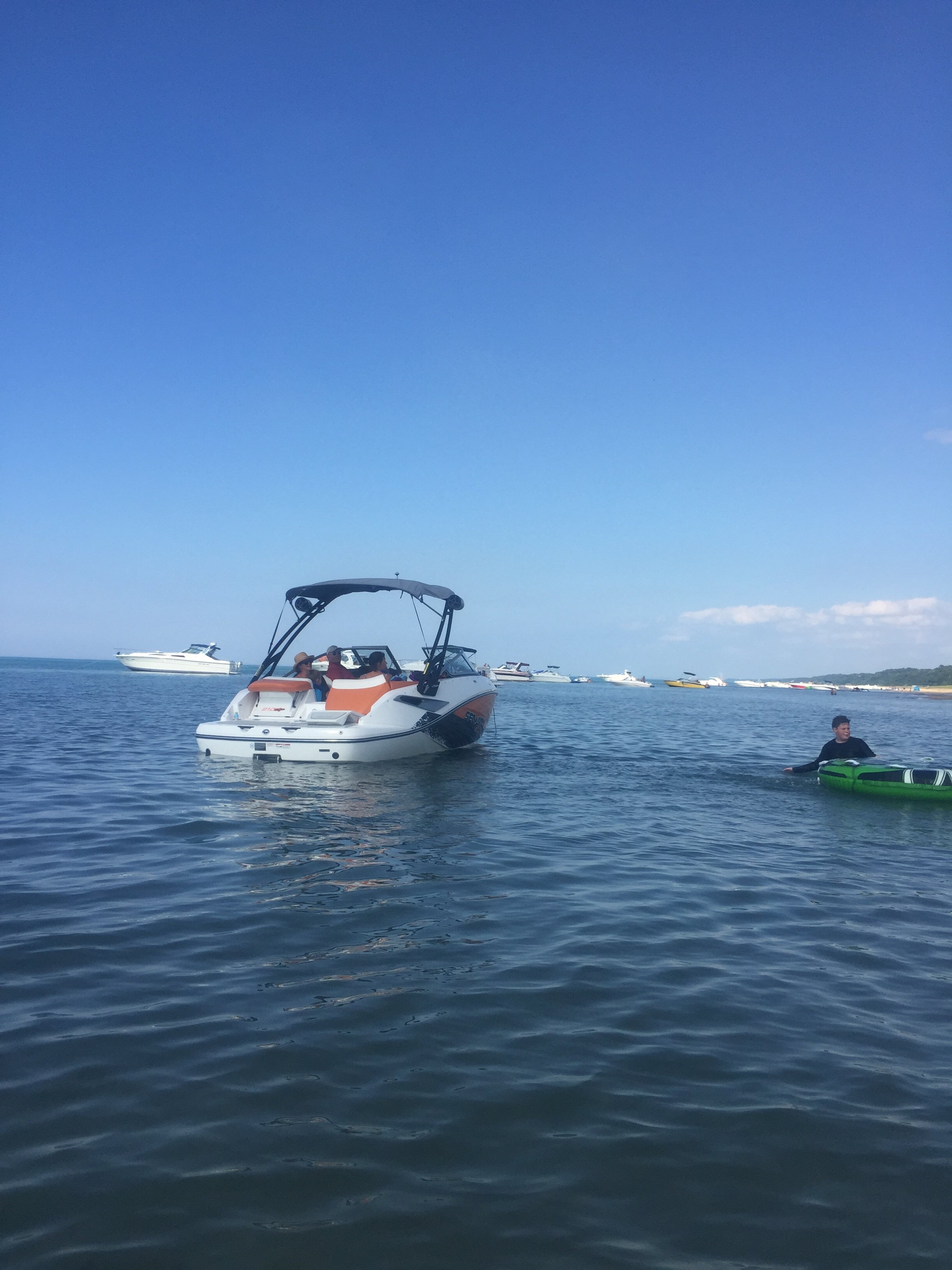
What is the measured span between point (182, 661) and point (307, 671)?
3101 inches

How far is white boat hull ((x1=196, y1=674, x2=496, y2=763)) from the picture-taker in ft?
50.4

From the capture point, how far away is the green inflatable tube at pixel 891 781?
1390 cm

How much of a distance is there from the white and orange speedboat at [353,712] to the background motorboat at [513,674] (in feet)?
257

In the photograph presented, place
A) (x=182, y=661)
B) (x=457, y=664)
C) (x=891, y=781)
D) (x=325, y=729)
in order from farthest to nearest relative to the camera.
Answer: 1. (x=182, y=661)
2. (x=457, y=664)
3. (x=325, y=729)
4. (x=891, y=781)

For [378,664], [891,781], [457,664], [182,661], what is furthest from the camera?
[182,661]

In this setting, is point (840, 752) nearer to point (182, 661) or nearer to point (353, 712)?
point (353, 712)

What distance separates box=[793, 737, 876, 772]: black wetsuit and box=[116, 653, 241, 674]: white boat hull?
83636 millimetres

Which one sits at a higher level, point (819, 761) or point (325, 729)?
point (325, 729)

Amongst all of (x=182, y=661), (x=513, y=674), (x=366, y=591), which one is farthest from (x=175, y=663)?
(x=366, y=591)

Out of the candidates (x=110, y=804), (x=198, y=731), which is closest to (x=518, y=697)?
(x=198, y=731)

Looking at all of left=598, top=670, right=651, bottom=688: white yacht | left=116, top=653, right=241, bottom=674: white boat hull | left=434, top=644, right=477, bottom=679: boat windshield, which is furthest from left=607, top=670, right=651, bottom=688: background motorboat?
left=434, top=644, right=477, bottom=679: boat windshield

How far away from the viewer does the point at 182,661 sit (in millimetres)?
90750

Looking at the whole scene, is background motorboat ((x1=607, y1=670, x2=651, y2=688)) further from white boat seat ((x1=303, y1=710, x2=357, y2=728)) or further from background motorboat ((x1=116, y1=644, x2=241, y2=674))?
white boat seat ((x1=303, y1=710, x2=357, y2=728))

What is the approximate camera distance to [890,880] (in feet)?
29.6
